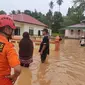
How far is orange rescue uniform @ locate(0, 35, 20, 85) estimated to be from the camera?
9.18 ft

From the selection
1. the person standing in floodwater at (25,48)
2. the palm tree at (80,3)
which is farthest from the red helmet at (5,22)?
the palm tree at (80,3)

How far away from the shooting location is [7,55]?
2.83 meters

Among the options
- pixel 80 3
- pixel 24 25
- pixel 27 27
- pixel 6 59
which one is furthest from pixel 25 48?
pixel 80 3

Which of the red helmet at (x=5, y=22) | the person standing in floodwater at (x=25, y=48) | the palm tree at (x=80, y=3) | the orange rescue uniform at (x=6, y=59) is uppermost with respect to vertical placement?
the palm tree at (x=80, y=3)

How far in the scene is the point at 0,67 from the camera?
2.91m

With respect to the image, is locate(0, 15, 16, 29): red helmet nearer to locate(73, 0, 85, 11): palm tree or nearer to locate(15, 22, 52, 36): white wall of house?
locate(15, 22, 52, 36): white wall of house

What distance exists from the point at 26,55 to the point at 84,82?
2.79 meters

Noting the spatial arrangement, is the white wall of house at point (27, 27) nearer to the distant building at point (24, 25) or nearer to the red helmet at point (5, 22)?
the distant building at point (24, 25)

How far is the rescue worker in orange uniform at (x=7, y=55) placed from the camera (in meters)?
2.80

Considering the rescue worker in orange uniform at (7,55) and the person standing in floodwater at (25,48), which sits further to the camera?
the person standing in floodwater at (25,48)

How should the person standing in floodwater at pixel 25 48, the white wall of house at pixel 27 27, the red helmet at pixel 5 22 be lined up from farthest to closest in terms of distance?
the white wall of house at pixel 27 27, the person standing in floodwater at pixel 25 48, the red helmet at pixel 5 22

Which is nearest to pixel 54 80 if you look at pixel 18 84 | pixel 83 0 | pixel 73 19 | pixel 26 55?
pixel 18 84

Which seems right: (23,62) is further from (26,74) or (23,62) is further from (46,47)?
(46,47)

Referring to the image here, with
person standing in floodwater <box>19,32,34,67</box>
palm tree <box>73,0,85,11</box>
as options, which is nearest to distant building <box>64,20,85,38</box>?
palm tree <box>73,0,85,11</box>
